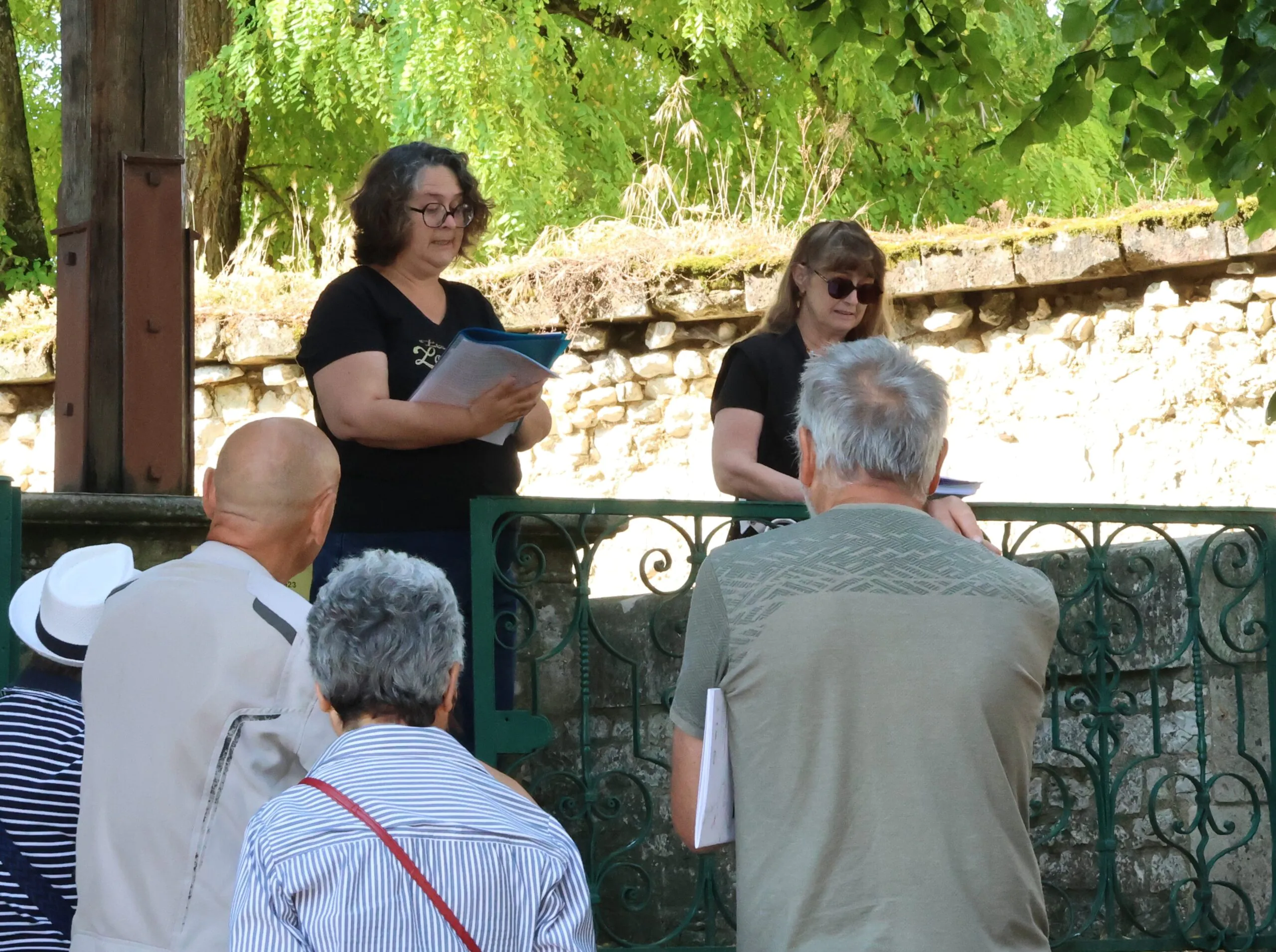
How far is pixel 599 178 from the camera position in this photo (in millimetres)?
10727

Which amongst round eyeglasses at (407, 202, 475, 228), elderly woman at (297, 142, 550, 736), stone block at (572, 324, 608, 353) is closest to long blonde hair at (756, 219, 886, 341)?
elderly woman at (297, 142, 550, 736)

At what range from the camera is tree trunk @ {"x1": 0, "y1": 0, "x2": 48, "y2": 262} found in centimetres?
1114

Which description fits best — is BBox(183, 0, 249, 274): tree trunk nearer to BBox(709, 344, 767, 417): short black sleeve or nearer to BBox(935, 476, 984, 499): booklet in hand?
BBox(709, 344, 767, 417): short black sleeve

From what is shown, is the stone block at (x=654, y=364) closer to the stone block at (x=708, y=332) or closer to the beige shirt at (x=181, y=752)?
the stone block at (x=708, y=332)

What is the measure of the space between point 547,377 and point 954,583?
1.22 metres

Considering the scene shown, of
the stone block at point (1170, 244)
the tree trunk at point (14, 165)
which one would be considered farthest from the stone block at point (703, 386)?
the tree trunk at point (14, 165)

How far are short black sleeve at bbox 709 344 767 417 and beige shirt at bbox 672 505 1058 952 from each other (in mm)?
1469

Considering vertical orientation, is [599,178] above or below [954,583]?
above

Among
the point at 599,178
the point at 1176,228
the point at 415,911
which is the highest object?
the point at 599,178

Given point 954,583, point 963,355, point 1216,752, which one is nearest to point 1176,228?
point 963,355

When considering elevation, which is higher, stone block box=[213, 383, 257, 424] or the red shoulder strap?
Result: stone block box=[213, 383, 257, 424]

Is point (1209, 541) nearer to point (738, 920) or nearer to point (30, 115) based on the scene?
point (738, 920)

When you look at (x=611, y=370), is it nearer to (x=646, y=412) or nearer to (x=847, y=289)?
(x=646, y=412)

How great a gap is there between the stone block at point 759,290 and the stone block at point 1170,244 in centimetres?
155
